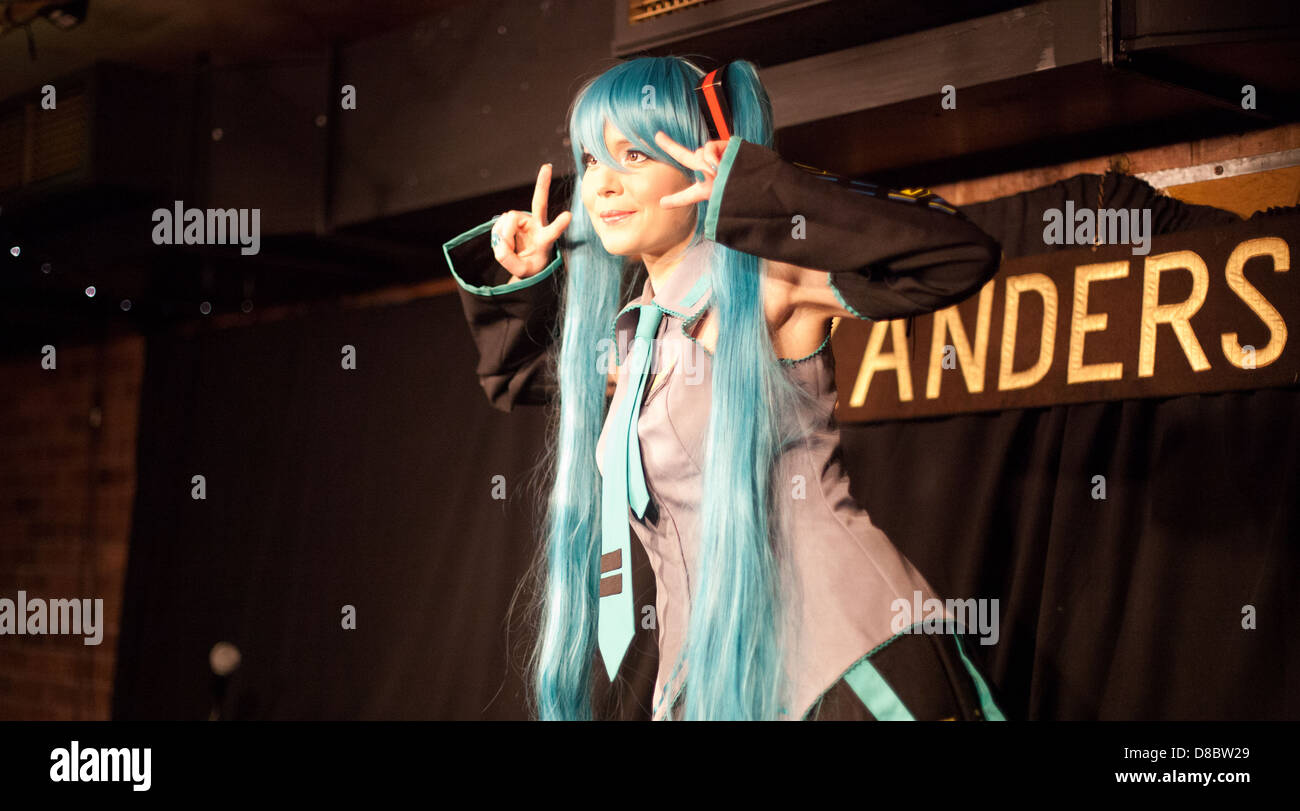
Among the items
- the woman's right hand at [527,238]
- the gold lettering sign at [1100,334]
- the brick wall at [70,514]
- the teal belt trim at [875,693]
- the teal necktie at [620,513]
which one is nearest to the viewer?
the teal belt trim at [875,693]

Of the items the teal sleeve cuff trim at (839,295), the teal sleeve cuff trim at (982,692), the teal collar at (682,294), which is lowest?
the teal sleeve cuff trim at (982,692)

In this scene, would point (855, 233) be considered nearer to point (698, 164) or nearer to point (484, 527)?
point (698, 164)

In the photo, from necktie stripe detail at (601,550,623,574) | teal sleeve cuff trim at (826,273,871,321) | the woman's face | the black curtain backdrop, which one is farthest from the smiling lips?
the black curtain backdrop

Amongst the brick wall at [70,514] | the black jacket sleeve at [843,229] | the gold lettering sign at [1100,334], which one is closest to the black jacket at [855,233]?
the black jacket sleeve at [843,229]

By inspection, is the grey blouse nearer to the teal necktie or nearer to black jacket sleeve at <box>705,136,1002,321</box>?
the teal necktie

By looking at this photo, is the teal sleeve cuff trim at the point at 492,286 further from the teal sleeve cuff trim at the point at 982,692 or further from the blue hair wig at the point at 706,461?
the teal sleeve cuff trim at the point at 982,692

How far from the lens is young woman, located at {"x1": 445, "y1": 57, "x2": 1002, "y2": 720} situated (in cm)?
111

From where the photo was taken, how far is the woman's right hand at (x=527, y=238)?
1.40m

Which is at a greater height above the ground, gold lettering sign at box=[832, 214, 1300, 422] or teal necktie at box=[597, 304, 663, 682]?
gold lettering sign at box=[832, 214, 1300, 422]

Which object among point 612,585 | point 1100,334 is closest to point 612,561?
point 612,585

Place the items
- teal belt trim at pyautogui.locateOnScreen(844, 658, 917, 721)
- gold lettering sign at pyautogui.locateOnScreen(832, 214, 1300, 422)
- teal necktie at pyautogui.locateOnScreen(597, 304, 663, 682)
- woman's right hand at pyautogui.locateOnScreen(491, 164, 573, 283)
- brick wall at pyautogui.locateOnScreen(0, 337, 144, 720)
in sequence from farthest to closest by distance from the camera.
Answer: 1. brick wall at pyautogui.locateOnScreen(0, 337, 144, 720)
2. gold lettering sign at pyautogui.locateOnScreen(832, 214, 1300, 422)
3. woman's right hand at pyautogui.locateOnScreen(491, 164, 573, 283)
4. teal necktie at pyautogui.locateOnScreen(597, 304, 663, 682)
5. teal belt trim at pyautogui.locateOnScreen(844, 658, 917, 721)

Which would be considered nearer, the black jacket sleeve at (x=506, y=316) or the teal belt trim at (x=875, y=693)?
the teal belt trim at (x=875, y=693)

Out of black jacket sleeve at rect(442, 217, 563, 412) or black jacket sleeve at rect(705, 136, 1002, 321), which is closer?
black jacket sleeve at rect(705, 136, 1002, 321)

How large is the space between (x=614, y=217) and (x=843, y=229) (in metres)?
0.31
